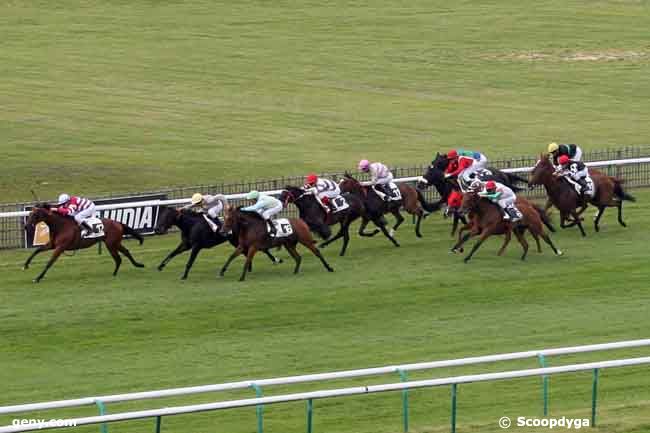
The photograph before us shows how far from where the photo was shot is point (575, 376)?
1888cm

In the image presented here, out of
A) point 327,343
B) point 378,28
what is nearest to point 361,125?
point 378,28

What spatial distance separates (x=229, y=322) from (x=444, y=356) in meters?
3.29

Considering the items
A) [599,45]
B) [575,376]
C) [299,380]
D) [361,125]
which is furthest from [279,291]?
[599,45]

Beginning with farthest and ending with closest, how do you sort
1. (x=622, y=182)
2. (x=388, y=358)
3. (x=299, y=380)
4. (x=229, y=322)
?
(x=622, y=182), (x=229, y=322), (x=388, y=358), (x=299, y=380)

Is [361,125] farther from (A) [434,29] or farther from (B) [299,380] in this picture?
(B) [299,380]

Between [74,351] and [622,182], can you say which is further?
[622,182]

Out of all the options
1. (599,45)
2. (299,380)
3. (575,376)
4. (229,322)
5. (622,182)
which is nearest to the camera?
(299,380)

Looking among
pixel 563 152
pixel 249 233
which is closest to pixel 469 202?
pixel 249 233

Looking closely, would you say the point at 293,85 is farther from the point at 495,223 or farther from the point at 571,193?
the point at 495,223

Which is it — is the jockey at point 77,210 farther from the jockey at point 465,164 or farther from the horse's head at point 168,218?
the jockey at point 465,164

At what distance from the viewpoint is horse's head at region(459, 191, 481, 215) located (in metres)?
25.9

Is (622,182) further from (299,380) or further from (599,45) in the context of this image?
(599,45)

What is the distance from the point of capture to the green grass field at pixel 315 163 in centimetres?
1959

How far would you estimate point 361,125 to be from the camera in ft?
137
